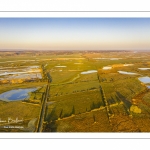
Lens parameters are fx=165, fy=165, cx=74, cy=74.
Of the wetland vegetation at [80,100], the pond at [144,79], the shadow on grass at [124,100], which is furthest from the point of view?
the pond at [144,79]

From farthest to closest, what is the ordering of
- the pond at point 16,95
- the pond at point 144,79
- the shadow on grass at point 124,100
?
1. the pond at point 144,79
2. the pond at point 16,95
3. the shadow on grass at point 124,100

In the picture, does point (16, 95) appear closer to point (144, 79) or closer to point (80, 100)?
point (80, 100)

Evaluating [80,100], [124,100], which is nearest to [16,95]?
[80,100]

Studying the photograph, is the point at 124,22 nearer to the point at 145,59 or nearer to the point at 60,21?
the point at 60,21

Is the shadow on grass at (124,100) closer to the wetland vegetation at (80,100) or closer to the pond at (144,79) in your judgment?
the wetland vegetation at (80,100)

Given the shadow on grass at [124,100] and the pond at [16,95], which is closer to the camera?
the shadow on grass at [124,100]

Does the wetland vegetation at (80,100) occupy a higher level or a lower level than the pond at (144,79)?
lower

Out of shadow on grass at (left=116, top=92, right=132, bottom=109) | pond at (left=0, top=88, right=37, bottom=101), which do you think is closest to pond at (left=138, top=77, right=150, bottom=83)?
shadow on grass at (left=116, top=92, right=132, bottom=109)

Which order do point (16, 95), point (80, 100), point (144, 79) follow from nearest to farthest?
1. point (80, 100)
2. point (16, 95)
3. point (144, 79)

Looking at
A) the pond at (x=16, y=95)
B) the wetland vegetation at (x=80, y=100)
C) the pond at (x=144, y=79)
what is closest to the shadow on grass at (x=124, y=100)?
the wetland vegetation at (x=80, y=100)
